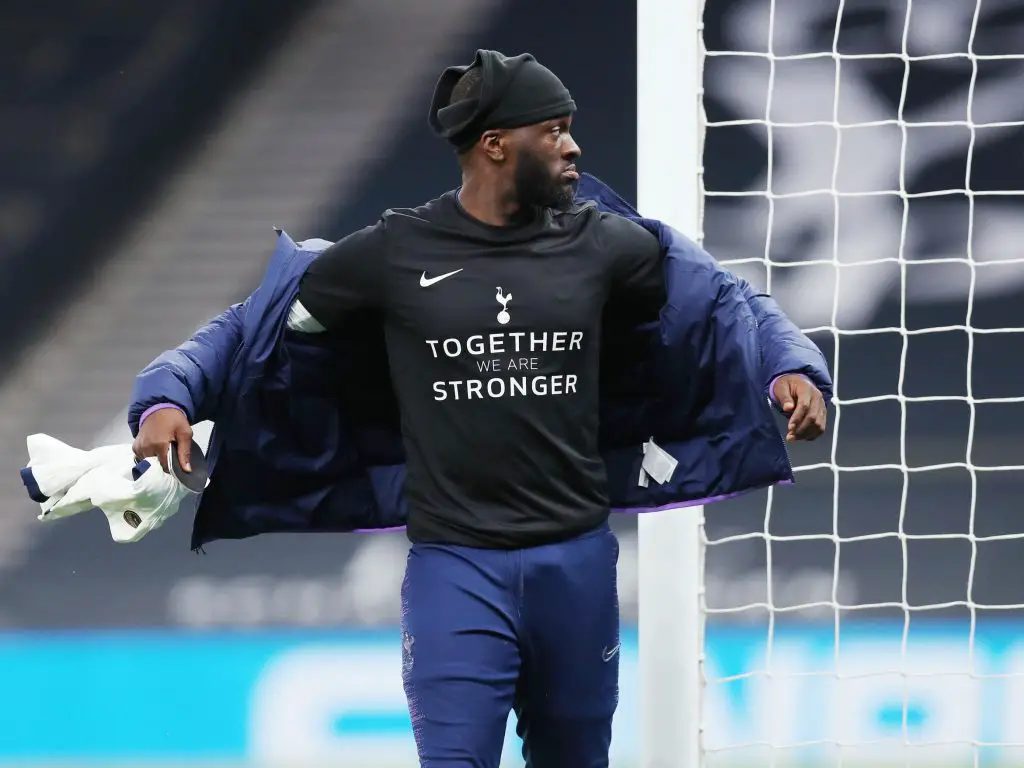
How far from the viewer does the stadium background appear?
4.19 metres

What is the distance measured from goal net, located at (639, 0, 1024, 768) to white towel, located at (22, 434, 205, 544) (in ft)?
6.16

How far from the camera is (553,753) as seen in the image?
8.21 feet

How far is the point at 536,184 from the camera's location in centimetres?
240

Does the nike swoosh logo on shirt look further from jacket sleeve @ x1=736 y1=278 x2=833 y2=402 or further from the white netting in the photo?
the white netting

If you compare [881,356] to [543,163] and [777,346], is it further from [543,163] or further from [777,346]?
[543,163]

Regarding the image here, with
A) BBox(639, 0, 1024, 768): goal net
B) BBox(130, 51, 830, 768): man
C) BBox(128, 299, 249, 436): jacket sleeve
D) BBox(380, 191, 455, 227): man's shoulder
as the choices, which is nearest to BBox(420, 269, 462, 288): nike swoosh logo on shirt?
BBox(130, 51, 830, 768): man

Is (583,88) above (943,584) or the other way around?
above

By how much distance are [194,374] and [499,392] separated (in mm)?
491

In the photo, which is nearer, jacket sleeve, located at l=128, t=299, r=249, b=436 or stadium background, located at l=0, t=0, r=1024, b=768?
jacket sleeve, located at l=128, t=299, r=249, b=436

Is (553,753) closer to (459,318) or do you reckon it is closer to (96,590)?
(459,318)

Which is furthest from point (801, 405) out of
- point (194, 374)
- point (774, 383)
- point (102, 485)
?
point (102, 485)

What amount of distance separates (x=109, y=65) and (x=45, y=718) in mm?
1832

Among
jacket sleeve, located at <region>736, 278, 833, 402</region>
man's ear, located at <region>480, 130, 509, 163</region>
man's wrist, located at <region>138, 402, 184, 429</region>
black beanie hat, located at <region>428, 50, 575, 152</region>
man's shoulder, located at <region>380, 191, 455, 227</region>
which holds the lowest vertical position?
man's wrist, located at <region>138, 402, 184, 429</region>

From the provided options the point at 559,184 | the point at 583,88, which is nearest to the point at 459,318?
the point at 559,184
